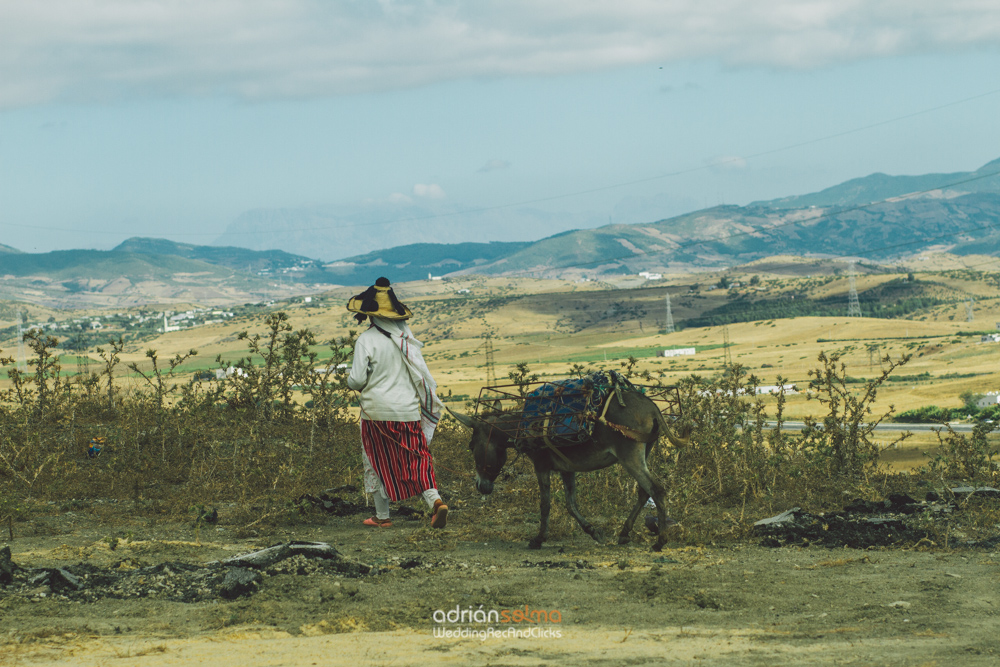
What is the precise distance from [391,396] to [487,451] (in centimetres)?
115

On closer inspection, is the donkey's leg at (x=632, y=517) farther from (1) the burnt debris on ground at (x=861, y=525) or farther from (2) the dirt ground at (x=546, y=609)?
(1) the burnt debris on ground at (x=861, y=525)

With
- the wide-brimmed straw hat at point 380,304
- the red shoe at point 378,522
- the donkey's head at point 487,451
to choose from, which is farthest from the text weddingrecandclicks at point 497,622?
the wide-brimmed straw hat at point 380,304

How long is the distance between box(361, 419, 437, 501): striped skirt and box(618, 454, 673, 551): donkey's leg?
77.9 inches

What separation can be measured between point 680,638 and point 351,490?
613cm

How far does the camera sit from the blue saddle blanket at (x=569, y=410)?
8148mm

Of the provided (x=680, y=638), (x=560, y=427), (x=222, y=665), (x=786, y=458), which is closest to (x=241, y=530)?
(x=560, y=427)

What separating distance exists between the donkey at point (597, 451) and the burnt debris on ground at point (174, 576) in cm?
191

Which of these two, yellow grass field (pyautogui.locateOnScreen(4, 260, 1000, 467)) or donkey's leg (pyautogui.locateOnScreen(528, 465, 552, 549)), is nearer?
donkey's leg (pyautogui.locateOnScreen(528, 465, 552, 549))

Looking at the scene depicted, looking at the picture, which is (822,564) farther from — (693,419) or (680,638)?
(693,419)

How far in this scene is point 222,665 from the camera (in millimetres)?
4750

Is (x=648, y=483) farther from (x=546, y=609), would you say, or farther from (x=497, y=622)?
(x=497, y=622)

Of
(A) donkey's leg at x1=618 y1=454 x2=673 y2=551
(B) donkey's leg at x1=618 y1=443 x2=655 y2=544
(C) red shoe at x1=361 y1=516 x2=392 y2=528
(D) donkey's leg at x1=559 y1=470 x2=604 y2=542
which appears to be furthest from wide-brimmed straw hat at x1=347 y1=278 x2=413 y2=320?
(B) donkey's leg at x1=618 y1=443 x2=655 y2=544

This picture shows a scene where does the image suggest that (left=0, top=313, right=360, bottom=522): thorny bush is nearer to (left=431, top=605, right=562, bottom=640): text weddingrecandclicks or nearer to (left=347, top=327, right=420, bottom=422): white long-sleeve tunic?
(left=347, top=327, right=420, bottom=422): white long-sleeve tunic

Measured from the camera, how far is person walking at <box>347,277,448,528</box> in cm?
891
